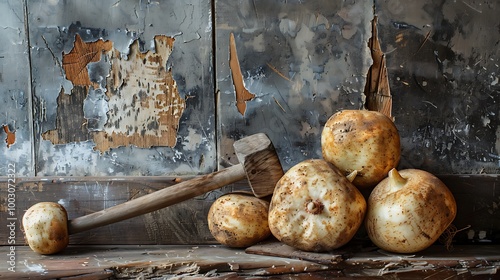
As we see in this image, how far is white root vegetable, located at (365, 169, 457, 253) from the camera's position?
1978 millimetres

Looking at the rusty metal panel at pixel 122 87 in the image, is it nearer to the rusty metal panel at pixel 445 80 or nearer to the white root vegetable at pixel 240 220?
the white root vegetable at pixel 240 220

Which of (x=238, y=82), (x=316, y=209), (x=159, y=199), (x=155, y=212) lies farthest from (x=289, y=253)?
(x=238, y=82)

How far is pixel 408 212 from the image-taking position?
77.4 inches

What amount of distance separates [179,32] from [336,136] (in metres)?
0.87

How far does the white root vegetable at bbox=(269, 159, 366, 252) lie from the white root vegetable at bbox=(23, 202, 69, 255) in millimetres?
861

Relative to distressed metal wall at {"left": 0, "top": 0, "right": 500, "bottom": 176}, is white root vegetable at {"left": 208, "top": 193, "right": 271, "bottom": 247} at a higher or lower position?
lower

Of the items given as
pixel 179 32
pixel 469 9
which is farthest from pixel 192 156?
pixel 469 9


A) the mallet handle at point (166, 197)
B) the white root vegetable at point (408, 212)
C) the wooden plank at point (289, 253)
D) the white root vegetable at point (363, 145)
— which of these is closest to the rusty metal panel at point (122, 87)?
the mallet handle at point (166, 197)

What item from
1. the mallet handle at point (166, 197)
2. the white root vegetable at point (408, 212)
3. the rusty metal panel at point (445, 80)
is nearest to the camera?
the white root vegetable at point (408, 212)

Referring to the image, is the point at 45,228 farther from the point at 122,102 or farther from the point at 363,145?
the point at 363,145

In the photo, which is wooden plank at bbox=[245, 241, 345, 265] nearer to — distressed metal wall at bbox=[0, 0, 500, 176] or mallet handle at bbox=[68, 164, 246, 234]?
mallet handle at bbox=[68, 164, 246, 234]

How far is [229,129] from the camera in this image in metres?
2.45

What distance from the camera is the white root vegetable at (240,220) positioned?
2.16 m

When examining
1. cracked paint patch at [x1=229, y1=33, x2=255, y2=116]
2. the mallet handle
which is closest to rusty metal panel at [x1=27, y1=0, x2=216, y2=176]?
cracked paint patch at [x1=229, y1=33, x2=255, y2=116]
